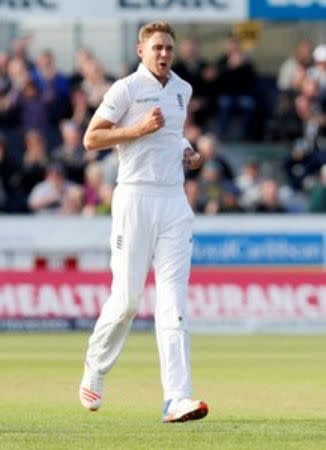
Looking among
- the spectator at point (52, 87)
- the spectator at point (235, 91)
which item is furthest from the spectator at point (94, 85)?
the spectator at point (235, 91)

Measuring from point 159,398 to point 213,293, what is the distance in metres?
8.43

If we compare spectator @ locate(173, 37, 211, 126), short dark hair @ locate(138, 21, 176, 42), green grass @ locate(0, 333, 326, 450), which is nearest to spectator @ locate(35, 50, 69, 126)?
spectator @ locate(173, 37, 211, 126)

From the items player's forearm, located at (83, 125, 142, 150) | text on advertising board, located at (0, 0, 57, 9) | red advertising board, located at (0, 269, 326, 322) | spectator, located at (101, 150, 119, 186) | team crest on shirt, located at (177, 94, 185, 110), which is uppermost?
team crest on shirt, located at (177, 94, 185, 110)

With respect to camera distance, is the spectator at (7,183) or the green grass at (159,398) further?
the spectator at (7,183)

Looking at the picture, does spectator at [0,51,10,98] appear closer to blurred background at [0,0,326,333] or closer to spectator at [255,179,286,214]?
blurred background at [0,0,326,333]

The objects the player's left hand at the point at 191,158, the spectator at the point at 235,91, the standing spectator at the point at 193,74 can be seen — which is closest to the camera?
the player's left hand at the point at 191,158

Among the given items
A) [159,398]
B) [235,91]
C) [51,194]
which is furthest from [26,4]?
[159,398]

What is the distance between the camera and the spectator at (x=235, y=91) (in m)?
22.8

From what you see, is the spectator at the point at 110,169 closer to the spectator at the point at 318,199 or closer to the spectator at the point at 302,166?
the spectator at the point at 302,166

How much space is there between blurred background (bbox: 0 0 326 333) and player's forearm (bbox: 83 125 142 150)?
10.1 meters

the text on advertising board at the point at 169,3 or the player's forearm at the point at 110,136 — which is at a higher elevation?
the player's forearm at the point at 110,136

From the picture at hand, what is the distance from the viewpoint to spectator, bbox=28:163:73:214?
69.1 ft

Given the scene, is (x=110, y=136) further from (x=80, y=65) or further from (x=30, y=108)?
(x=80, y=65)

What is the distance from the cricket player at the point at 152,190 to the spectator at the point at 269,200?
11437mm
